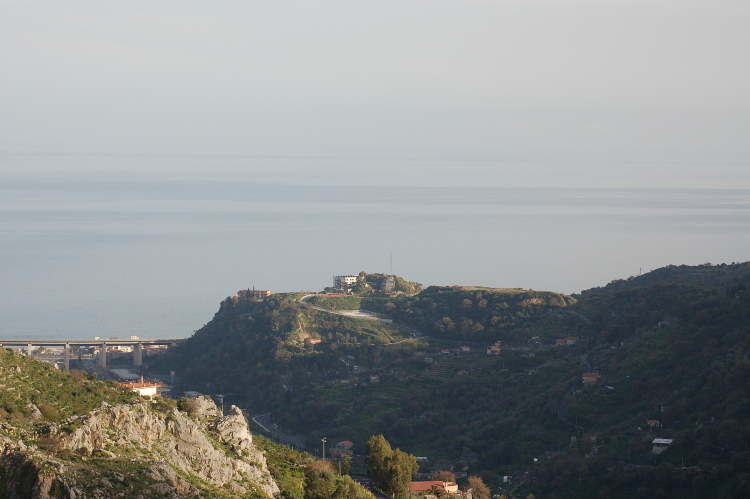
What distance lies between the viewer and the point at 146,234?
128875 millimetres

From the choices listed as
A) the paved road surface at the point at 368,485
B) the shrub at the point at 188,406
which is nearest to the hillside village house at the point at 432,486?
the paved road surface at the point at 368,485

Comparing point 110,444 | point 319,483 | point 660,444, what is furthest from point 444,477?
point 110,444

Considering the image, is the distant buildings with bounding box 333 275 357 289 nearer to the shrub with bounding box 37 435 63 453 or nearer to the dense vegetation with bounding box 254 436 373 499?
the dense vegetation with bounding box 254 436 373 499

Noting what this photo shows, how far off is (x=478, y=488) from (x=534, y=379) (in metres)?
15.6

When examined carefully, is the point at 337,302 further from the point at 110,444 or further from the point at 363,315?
the point at 110,444

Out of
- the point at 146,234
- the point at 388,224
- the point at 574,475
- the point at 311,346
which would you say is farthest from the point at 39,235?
the point at 574,475

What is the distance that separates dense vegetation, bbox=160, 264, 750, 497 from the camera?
116ft

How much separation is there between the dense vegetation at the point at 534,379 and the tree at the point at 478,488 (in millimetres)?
2252

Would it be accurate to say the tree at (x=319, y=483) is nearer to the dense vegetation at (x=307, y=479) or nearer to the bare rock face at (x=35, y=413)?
the dense vegetation at (x=307, y=479)

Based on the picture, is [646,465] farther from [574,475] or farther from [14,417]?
[14,417]

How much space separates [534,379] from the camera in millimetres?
48844

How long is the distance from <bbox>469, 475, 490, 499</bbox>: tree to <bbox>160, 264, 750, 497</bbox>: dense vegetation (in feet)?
7.39

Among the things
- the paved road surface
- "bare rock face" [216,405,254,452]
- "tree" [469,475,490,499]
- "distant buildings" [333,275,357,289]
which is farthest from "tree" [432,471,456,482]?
"distant buildings" [333,275,357,289]

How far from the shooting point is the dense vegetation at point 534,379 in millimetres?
35344
